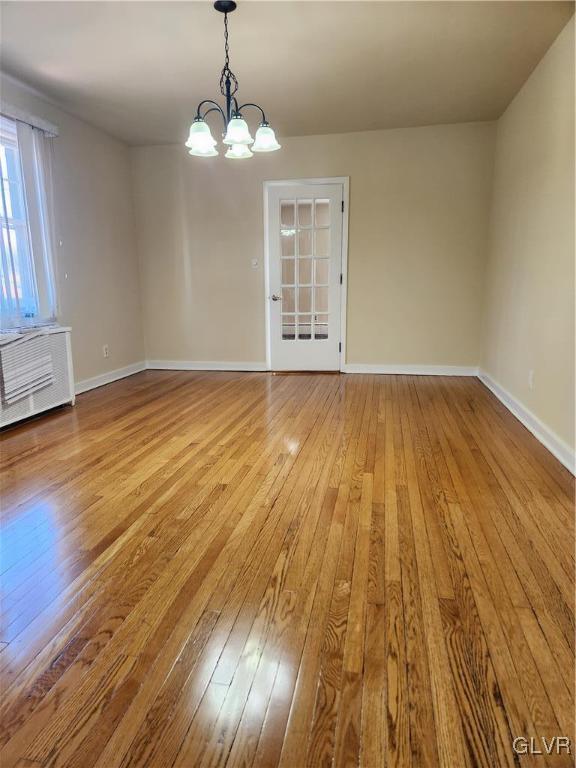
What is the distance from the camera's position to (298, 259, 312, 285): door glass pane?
17.7ft

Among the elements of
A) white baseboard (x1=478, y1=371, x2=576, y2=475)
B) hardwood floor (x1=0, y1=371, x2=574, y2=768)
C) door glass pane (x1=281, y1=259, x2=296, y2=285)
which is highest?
door glass pane (x1=281, y1=259, x2=296, y2=285)

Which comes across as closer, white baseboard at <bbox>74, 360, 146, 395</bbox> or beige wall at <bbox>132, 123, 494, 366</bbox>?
white baseboard at <bbox>74, 360, 146, 395</bbox>

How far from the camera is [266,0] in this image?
258 cm

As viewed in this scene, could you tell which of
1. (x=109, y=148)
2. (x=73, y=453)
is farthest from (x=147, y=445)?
(x=109, y=148)

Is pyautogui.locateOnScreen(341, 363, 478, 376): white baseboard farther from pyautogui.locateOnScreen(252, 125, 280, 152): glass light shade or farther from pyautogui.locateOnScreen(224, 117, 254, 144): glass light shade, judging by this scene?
pyautogui.locateOnScreen(224, 117, 254, 144): glass light shade

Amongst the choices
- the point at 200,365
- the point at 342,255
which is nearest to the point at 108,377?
the point at 200,365

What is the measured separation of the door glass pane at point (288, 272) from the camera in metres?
5.42

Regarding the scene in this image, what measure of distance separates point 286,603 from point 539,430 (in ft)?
8.04

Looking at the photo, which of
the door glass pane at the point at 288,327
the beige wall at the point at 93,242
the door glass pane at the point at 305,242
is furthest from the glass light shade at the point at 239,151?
the door glass pane at the point at 288,327

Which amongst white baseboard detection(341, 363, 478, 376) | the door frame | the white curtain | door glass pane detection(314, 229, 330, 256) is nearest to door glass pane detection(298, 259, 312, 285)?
door glass pane detection(314, 229, 330, 256)

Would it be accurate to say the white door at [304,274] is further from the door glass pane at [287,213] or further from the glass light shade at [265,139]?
the glass light shade at [265,139]

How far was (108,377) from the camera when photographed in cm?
515

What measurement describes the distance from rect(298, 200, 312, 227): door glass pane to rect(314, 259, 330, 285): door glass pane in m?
0.45

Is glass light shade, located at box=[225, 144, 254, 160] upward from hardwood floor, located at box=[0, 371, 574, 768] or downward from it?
upward
